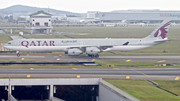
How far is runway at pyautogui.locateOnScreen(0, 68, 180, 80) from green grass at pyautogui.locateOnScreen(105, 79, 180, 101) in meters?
3.35

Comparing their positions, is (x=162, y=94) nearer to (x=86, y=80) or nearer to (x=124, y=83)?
(x=124, y=83)

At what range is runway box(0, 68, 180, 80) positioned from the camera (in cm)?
3675

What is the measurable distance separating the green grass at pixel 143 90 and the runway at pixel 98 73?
335 centimetres

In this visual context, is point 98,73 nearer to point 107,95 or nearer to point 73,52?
point 107,95

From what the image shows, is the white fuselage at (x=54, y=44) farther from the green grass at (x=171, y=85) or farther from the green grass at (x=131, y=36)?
the green grass at (x=171, y=85)

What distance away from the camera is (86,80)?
108ft

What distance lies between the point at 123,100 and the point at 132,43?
35097mm

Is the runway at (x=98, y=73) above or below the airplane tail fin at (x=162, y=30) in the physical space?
below

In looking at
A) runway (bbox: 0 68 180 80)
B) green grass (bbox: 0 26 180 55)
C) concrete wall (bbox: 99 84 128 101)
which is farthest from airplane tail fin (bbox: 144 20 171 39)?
concrete wall (bbox: 99 84 128 101)

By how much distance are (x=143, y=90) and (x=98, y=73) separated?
11.2 m

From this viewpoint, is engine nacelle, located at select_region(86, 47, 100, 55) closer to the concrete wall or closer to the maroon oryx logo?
the maroon oryx logo

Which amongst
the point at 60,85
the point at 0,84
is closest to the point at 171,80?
the point at 60,85

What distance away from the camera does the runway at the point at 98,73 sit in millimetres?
36750

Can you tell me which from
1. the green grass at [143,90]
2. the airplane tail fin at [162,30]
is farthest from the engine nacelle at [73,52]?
the green grass at [143,90]
